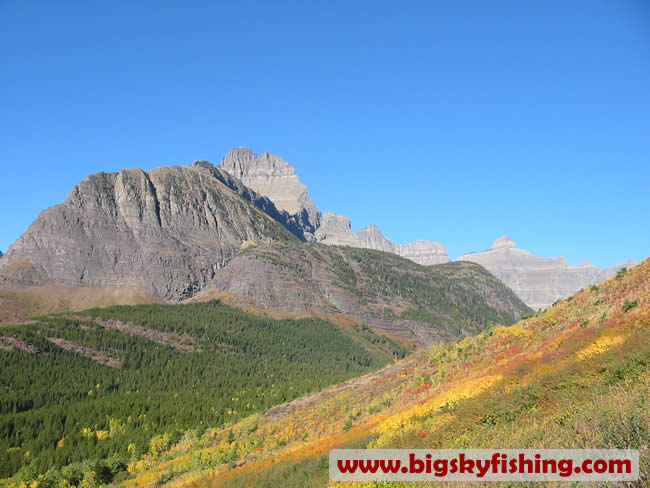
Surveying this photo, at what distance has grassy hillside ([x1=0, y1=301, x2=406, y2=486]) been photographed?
90.1 metres

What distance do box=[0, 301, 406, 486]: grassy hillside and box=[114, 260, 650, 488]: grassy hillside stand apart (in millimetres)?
31666

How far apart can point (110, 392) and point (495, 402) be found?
504 feet

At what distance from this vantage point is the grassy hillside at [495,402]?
49.6 feet

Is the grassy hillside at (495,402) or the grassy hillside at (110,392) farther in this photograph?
the grassy hillside at (110,392)

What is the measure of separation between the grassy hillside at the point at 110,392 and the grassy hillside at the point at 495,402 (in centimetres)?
3167

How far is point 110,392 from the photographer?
495 feet

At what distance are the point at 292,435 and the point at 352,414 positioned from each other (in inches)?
223

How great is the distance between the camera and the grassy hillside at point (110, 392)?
9006cm

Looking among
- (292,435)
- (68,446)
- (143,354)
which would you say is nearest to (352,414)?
(292,435)

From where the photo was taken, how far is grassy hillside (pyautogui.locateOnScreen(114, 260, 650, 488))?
49.6 feet

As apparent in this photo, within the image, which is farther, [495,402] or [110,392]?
[110,392]

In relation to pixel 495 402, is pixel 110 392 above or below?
below

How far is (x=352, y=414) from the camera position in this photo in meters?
43.1

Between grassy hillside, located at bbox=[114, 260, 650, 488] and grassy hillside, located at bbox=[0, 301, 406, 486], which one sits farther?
grassy hillside, located at bbox=[0, 301, 406, 486]
